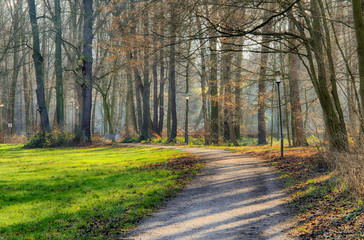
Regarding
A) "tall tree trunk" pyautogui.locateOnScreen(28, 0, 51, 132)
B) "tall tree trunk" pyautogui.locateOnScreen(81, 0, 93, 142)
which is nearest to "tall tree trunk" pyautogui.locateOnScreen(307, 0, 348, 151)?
"tall tree trunk" pyautogui.locateOnScreen(81, 0, 93, 142)

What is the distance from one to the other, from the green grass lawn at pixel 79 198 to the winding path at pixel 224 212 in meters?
0.54

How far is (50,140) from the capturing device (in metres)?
23.7

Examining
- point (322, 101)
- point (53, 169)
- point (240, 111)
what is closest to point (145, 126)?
point (240, 111)

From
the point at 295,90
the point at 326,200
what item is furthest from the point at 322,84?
the point at 295,90

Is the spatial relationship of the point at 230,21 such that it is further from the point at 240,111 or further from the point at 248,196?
the point at 240,111

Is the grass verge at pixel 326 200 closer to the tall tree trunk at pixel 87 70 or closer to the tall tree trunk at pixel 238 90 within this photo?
the tall tree trunk at pixel 238 90

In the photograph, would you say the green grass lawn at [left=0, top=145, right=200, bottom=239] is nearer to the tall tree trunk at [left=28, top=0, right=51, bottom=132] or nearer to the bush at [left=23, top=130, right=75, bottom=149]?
the bush at [left=23, top=130, right=75, bottom=149]

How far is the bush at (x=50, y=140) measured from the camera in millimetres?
23469

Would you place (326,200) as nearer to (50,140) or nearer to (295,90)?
(295,90)

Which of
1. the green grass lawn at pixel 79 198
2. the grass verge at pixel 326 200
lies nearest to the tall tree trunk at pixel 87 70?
the green grass lawn at pixel 79 198

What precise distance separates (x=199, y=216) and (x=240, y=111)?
58.3 feet

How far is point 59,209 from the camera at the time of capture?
6.81 metres

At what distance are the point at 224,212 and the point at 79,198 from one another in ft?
11.8

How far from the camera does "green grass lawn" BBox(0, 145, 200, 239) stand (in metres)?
5.76
